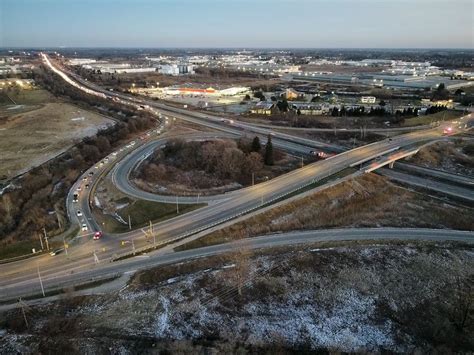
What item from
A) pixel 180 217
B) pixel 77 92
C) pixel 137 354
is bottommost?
pixel 137 354

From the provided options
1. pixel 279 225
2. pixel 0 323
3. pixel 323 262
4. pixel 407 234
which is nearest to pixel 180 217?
pixel 279 225

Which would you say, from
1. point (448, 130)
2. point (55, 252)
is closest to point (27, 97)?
point (55, 252)

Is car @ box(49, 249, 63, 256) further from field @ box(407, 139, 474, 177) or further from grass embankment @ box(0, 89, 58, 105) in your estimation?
grass embankment @ box(0, 89, 58, 105)

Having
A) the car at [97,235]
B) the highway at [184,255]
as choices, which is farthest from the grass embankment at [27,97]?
the highway at [184,255]

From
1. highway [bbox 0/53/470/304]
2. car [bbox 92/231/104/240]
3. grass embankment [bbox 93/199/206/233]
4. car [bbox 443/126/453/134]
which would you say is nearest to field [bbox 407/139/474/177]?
highway [bbox 0/53/470/304]

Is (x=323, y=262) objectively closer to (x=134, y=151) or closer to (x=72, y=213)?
(x=72, y=213)

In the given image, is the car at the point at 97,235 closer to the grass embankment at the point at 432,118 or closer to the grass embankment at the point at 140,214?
the grass embankment at the point at 140,214
